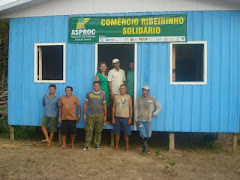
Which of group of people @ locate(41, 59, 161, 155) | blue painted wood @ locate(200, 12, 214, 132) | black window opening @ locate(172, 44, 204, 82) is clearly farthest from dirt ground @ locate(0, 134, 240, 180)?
black window opening @ locate(172, 44, 204, 82)

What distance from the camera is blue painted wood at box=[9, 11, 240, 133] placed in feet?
21.1

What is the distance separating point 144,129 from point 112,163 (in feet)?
4.19

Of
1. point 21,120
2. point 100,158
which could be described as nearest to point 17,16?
point 21,120

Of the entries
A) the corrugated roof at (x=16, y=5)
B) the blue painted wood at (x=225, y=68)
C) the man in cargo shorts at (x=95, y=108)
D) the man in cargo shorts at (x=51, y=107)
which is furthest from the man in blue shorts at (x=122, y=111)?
the corrugated roof at (x=16, y=5)

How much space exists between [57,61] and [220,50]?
18.2 feet

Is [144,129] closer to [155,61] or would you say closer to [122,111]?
[122,111]

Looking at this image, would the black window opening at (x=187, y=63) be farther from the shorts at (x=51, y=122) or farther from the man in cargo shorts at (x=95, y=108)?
the shorts at (x=51, y=122)

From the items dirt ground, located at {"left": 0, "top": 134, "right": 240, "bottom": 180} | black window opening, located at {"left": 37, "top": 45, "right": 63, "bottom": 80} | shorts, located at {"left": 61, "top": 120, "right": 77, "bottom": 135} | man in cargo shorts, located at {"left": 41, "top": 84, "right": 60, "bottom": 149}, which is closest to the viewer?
dirt ground, located at {"left": 0, "top": 134, "right": 240, "bottom": 180}

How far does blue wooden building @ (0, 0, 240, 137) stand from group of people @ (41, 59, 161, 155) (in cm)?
35

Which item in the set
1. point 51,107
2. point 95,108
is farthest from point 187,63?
point 51,107

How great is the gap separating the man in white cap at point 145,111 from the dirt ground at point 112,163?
0.58 metres

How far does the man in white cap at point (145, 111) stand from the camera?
21.0 feet

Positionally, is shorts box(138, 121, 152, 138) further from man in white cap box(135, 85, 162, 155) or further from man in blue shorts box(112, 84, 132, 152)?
man in blue shorts box(112, 84, 132, 152)

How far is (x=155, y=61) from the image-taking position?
6.69 metres
